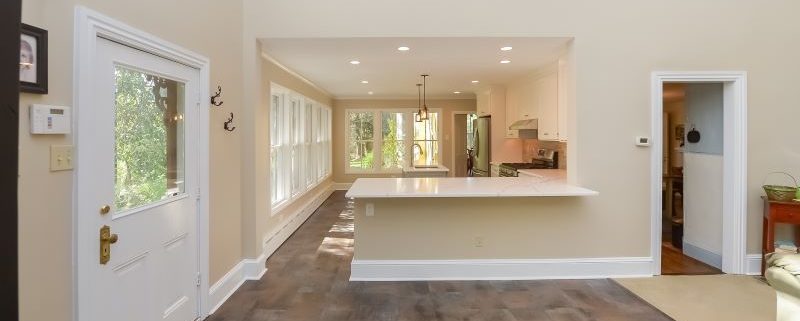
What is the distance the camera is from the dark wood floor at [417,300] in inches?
128

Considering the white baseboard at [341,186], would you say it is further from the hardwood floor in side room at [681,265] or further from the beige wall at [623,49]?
the hardwood floor in side room at [681,265]

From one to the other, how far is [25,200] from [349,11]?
111 inches

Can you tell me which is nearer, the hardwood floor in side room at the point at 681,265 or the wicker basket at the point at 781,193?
the wicker basket at the point at 781,193

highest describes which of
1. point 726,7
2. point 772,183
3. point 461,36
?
point 726,7

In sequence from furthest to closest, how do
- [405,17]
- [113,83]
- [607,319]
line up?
[405,17] → [607,319] → [113,83]

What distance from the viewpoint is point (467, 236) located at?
4.11 m

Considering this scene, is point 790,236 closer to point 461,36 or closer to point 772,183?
point 772,183

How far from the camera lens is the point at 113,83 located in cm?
220

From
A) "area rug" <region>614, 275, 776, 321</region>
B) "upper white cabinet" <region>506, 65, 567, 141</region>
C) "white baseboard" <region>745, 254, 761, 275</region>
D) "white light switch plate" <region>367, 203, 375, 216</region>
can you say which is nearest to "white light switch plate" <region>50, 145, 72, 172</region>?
"white light switch plate" <region>367, 203, 375, 216</region>

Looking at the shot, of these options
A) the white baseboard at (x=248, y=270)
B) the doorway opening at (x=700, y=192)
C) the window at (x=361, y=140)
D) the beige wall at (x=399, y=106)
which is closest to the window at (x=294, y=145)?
the white baseboard at (x=248, y=270)

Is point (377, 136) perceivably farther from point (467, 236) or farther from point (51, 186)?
point (51, 186)

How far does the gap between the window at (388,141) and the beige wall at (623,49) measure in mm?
6621

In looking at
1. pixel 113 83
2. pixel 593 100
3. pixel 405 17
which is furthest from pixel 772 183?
pixel 113 83

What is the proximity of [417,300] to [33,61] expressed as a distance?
9.30ft
